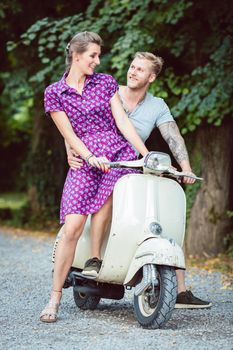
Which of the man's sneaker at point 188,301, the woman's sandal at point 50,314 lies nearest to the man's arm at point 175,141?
the man's sneaker at point 188,301

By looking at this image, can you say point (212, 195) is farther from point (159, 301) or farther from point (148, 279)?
point (159, 301)

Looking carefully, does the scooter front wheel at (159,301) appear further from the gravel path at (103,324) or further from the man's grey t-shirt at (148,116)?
the man's grey t-shirt at (148,116)

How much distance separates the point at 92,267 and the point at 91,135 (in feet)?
2.73

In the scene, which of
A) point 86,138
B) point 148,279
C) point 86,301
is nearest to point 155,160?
point 86,138

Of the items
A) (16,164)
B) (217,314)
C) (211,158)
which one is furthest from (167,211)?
(16,164)

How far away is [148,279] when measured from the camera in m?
5.17

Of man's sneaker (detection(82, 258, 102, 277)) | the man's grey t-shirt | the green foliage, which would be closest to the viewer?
man's sneaker (detection(82, 258, 102, 277))

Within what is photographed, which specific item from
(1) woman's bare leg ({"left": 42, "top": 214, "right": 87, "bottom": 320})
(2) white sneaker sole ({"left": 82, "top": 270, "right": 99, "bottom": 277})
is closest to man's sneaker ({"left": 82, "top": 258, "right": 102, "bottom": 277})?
(2) white sneaker sole ({"left": 82, "top": 270, "right": 99, "bottom": 277})

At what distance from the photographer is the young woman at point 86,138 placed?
18.4 feet

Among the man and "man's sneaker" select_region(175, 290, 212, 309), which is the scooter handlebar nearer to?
the man

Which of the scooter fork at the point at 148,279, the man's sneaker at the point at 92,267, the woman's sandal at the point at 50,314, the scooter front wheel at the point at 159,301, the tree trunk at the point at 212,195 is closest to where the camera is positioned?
the scooter front wheel at the point at 159,301

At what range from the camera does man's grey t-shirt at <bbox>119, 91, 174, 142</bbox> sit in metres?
5.88

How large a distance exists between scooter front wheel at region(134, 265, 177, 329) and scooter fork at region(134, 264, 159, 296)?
0.11 feet

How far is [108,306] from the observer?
6379 millimetres
